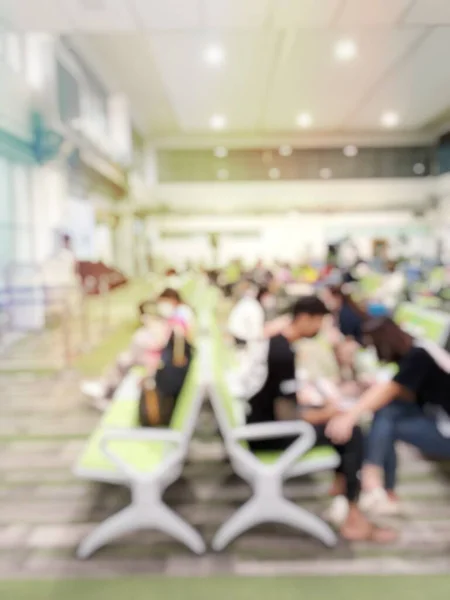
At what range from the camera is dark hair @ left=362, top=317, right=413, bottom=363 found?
9.79ft

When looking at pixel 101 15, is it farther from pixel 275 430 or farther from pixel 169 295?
pixel 275 430

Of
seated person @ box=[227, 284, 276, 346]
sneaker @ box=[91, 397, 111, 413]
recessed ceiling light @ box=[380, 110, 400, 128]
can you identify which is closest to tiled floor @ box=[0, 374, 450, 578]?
sneaker @ box=[91, 397, 111, 413]

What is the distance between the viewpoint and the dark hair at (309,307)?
9.70 ft

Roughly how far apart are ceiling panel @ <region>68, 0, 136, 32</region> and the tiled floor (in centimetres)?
330

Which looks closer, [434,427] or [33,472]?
[434,427]

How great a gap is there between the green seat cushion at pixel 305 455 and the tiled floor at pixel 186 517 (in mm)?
404

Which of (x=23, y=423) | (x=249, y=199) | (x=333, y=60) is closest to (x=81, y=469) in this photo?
(x=23, y=423)

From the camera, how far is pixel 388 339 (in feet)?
9.87

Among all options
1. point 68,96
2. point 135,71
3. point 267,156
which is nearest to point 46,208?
point 68,96

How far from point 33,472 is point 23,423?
97 centimetres

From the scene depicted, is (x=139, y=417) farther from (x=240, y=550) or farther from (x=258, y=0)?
(x=258, y=0)

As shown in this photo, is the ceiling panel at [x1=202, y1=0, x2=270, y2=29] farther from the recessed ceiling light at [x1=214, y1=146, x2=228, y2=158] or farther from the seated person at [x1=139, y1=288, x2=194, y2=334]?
the recessed ceiling light at [x1=214, y1=146, x2=228, y2=158]

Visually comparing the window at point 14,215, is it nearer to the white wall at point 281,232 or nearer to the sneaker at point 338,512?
the sneaker at point 338,512

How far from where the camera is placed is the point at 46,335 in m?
8.41
